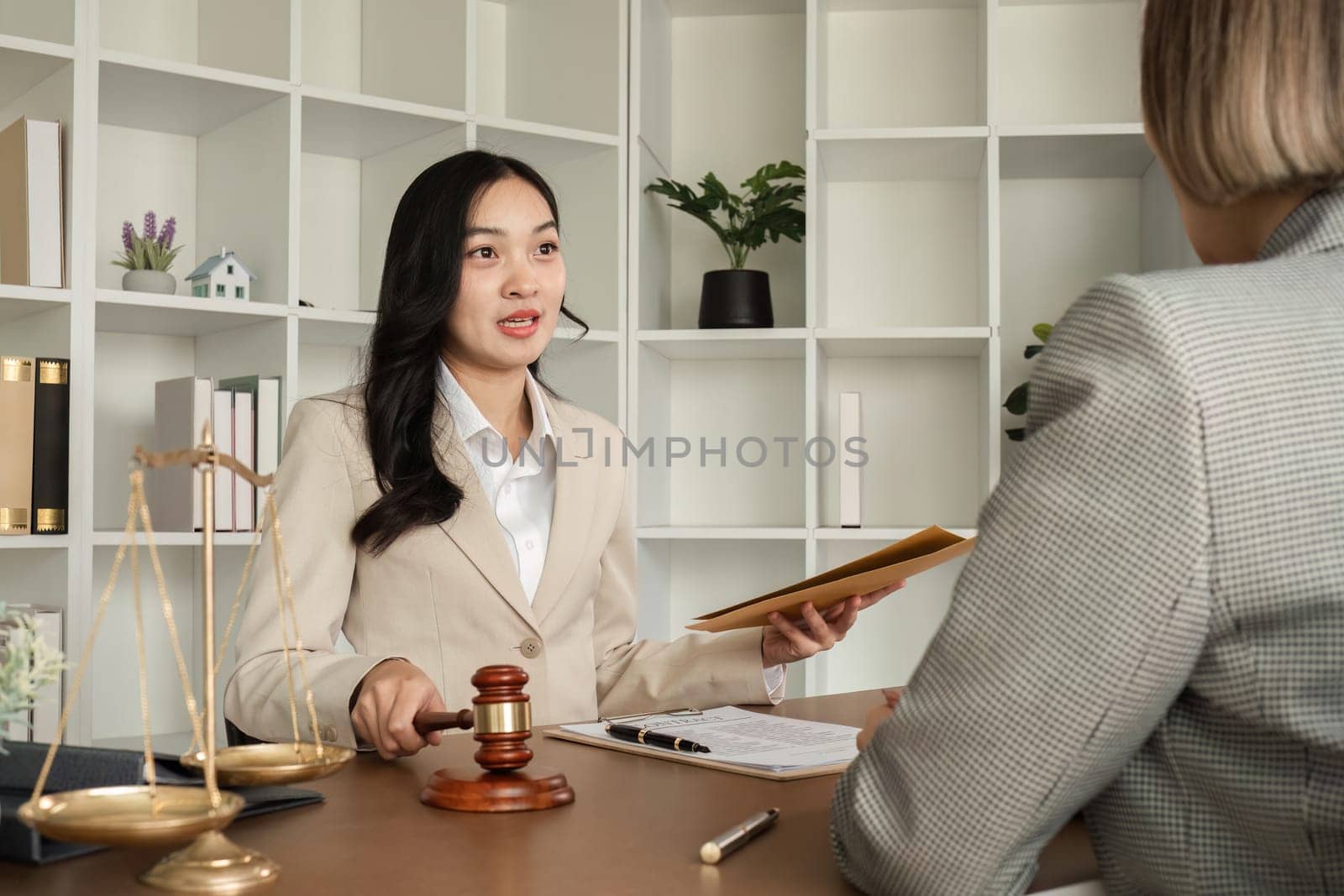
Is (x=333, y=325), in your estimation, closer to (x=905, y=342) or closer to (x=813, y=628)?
(x=905, y=342)

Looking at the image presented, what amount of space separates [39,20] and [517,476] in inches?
58.9

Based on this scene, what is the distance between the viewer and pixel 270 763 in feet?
2.75

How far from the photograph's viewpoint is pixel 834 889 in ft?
2.67

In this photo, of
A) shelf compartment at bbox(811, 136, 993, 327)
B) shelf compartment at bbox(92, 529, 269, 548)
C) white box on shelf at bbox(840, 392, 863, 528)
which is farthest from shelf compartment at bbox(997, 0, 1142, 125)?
shelf compartment at bbox(92, 529, 269, 548)

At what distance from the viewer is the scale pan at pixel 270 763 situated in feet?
2.66

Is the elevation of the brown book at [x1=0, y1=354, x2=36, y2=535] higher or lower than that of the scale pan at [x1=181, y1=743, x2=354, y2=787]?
higher

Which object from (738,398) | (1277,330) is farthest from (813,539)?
(1277,330)

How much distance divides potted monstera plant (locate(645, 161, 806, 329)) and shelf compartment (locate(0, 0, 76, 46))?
53.6 inches

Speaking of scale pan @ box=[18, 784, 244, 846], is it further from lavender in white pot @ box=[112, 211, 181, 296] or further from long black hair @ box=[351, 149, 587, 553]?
lavender in white pot @ box=[112, 211, 181, 296]

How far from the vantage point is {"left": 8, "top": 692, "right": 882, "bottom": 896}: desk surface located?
0.81 metres

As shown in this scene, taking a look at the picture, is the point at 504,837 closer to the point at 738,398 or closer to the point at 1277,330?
the point at 1277,330

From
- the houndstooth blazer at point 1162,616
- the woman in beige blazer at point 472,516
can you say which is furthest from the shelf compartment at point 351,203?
the houndstooth blazer at point 1162,616

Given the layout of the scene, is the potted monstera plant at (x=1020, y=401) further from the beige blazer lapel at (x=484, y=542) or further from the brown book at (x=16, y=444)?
→ the brown book at (x=16, y=444)

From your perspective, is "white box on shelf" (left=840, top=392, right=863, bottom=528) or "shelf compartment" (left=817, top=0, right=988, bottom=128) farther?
"shelf compartment" (left=817, top=0, right=988, bottom=128)
